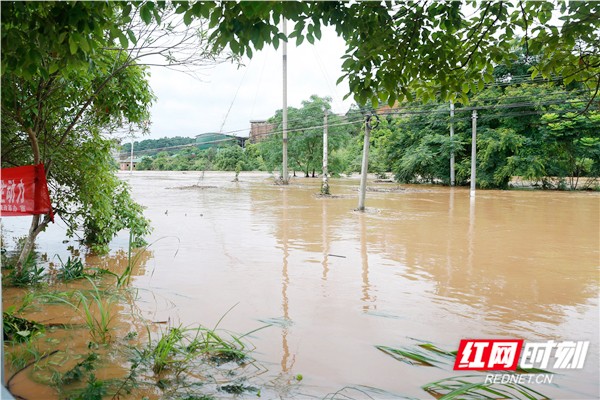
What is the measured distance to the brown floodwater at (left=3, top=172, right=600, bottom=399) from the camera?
321 centimetres

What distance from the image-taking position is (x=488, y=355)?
3184 mm

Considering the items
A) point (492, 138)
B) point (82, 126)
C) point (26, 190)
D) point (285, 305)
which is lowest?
point (285, 305)

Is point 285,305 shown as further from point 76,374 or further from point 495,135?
point 495,135

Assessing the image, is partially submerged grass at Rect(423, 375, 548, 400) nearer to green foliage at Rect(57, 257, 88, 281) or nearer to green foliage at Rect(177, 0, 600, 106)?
green foliage at Rect(177, 0, 600, 106)

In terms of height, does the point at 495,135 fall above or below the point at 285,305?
above

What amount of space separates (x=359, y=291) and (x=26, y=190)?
12.8 ft

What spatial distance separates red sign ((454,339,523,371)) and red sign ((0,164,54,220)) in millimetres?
4349

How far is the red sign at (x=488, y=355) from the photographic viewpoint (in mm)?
2990

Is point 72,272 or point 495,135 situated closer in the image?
point 72,272

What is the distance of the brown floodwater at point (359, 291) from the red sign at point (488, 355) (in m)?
0.17

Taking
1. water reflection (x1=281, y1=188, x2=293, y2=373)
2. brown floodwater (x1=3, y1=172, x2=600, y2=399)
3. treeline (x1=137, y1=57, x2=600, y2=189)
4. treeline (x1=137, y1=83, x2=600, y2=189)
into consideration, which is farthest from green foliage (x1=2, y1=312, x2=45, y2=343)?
treeline (x1=137, y1=83, x2=600, y2=189)

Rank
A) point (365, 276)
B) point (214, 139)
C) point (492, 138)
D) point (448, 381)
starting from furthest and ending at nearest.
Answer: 1. point (214, 139)
2. point (492, 138)
3. point (365, 276)
4. point (448, 381)

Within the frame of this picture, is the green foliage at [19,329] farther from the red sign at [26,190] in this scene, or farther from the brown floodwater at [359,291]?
the red sign at [26,190]
